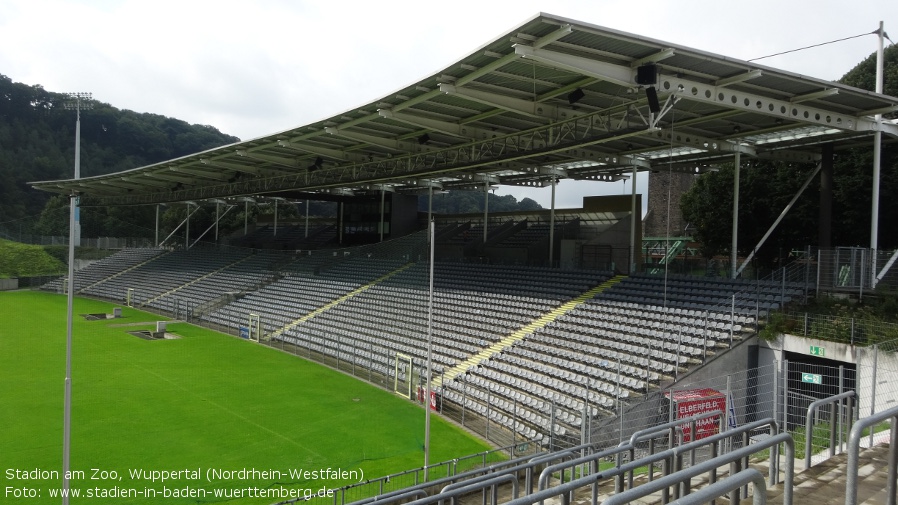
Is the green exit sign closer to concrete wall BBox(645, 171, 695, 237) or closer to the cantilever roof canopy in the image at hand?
the cantilever roof canopy

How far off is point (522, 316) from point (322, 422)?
8005mm

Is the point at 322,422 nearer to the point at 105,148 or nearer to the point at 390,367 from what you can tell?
the point at 390,367

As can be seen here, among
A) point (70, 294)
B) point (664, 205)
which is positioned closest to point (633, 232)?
point (70, 294)

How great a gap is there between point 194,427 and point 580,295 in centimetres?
1231

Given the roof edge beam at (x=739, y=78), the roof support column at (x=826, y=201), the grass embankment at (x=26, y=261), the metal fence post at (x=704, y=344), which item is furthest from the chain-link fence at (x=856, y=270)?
the grass embankment at (x=26, y=261)

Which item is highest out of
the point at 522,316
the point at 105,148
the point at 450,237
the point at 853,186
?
the point at 105,148

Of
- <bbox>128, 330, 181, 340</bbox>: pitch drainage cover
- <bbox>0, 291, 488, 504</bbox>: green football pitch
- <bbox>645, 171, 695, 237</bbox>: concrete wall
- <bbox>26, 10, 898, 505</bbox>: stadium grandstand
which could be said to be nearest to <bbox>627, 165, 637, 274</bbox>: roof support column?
<bbox>26, 10, 898, 505</bbox>: stadium grandstand

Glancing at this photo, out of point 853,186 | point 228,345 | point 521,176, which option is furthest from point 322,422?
point 853,186

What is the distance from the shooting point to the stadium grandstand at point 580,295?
26.6ft

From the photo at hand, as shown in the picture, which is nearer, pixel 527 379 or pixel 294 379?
pixel 527 379

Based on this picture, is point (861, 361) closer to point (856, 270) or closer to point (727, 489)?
point (856, 270)

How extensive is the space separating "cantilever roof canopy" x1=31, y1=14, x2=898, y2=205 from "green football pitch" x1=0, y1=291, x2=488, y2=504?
16.7 ft

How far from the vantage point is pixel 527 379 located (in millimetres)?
15758

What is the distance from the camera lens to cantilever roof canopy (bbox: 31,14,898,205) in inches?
482
